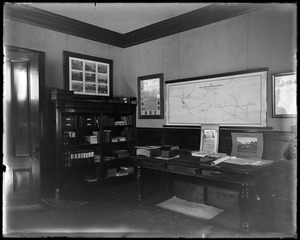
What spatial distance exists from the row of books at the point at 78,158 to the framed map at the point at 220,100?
4.99ft

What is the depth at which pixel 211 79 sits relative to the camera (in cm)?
406

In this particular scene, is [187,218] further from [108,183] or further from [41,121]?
[41,121]

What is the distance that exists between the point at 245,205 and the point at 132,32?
12.6ft

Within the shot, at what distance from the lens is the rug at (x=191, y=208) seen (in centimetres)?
346

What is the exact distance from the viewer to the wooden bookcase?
13.7 ft

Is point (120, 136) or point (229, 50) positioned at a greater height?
point (229, 50)

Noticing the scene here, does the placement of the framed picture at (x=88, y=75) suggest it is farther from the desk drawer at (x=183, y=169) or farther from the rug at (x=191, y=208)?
the rug at (x=191, y=208)

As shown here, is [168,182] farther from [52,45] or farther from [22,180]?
[52,45]

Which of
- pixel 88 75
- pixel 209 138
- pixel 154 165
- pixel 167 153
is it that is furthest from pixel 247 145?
pixel 88 75

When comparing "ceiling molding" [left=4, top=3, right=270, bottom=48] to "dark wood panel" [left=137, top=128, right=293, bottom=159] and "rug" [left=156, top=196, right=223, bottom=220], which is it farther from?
"rug" [left=156, top=196, right=223, bottom=220]

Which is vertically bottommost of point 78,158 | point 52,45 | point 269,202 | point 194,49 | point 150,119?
point 269,202

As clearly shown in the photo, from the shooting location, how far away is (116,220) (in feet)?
10.7

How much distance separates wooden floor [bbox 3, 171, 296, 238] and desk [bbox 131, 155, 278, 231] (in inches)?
8.1

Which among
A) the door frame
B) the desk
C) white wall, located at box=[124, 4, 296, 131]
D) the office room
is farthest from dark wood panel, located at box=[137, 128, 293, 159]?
the door frame
